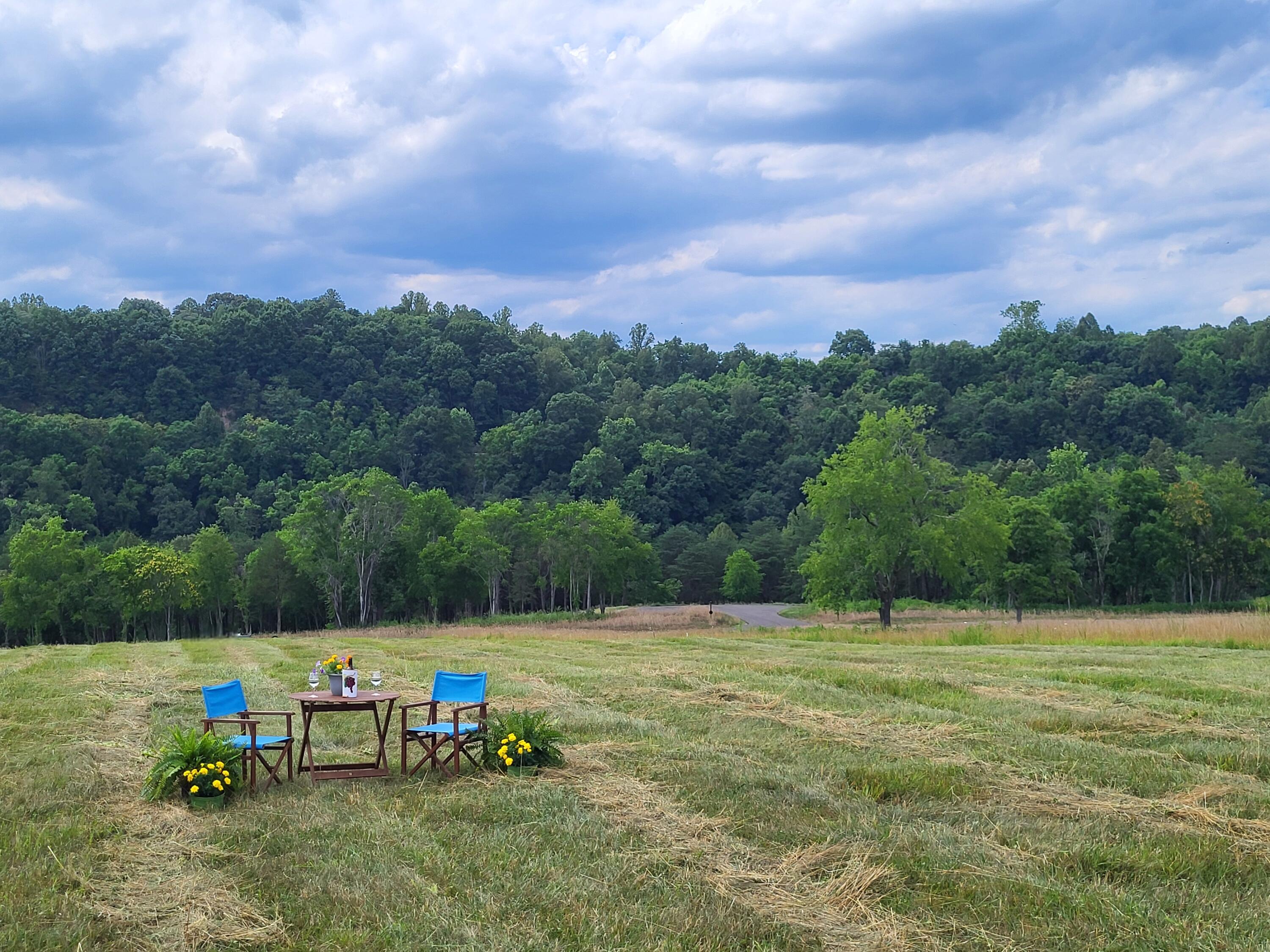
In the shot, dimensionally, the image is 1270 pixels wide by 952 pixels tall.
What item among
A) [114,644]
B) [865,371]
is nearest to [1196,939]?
[114,644]

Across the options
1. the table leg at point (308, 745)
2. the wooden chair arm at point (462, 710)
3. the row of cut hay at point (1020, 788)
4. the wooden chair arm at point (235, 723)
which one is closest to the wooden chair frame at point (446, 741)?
the wooden chair arm at point (462, 710)

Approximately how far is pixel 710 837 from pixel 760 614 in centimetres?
5911

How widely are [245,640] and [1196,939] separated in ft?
134

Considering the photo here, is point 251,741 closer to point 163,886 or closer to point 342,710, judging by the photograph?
point 342,710

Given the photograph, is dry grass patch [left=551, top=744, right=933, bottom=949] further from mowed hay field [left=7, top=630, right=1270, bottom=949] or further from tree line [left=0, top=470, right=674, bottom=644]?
tree line [left=0, top=470, right=674, bottom=644]

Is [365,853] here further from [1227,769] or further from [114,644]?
[114,644]

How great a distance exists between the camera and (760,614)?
6606 cm

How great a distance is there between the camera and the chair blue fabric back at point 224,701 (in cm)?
999

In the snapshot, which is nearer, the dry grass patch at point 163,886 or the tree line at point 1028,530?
the dry grass patch at point 163,886

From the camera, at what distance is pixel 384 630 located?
53156mm

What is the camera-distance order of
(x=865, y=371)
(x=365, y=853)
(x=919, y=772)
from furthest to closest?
(x=865, y=371) → (x=919, y=772) → (x=365, y=853)

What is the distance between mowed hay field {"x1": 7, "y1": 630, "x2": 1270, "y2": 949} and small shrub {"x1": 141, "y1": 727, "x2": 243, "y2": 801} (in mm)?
279

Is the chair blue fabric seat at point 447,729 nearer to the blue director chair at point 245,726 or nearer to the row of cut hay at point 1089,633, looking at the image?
the blue director chair at point 245,726

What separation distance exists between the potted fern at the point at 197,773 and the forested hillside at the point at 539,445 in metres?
61.3
